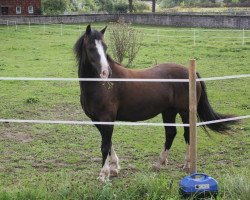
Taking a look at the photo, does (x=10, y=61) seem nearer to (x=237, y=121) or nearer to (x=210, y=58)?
(x=210, y=58)

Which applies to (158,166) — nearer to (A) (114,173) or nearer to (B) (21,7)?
(A) (114,173)

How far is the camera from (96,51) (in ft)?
19.1

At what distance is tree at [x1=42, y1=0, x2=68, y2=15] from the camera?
51156mm

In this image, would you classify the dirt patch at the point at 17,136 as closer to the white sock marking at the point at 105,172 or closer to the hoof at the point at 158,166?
the white sock marking at the point at 105,172

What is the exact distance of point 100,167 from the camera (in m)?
6.58

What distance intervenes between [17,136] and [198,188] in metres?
4.48

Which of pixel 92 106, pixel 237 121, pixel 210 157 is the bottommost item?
pixel 210 157

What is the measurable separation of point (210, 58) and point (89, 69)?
45.5 ft

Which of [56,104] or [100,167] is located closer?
[100,167]

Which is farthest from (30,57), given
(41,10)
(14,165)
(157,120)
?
(41,10)

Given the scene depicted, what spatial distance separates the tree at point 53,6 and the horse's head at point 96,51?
46.5m

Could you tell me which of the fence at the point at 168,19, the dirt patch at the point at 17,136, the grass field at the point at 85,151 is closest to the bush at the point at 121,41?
the grass field at the point at 85,151

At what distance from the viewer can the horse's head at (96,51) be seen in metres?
5.72

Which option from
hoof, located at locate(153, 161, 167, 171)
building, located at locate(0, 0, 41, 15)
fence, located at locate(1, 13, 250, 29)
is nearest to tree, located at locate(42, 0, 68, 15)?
building, located at locate(0, 0, 41, 15)
